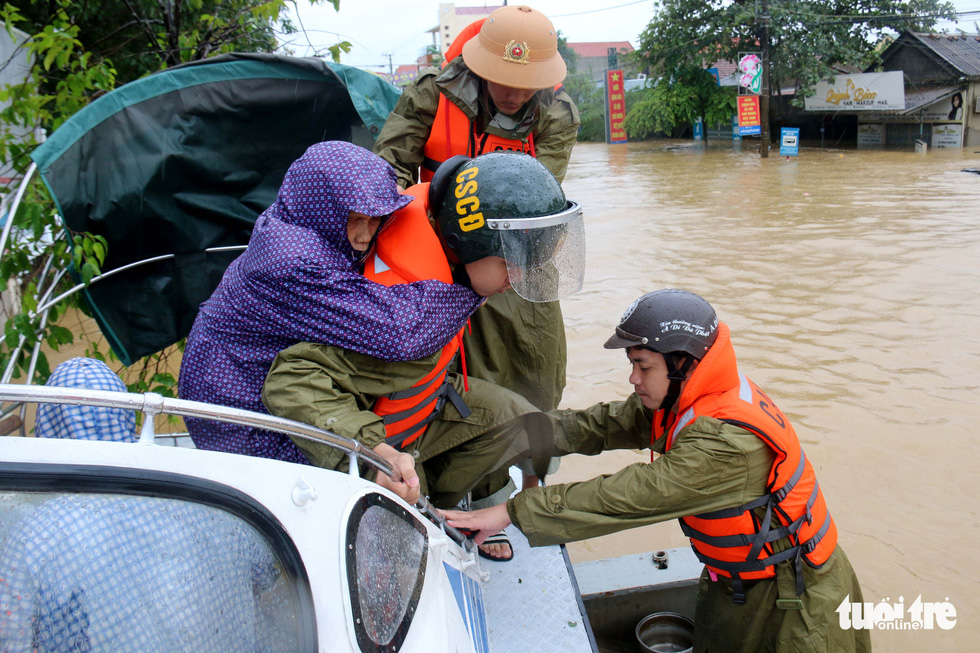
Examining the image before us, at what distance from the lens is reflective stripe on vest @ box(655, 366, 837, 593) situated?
2379 mm

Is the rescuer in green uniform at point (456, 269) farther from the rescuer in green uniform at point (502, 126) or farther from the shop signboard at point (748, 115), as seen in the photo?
the shop signboard at point (748, 115)

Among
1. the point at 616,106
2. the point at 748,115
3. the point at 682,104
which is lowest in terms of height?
the point at 748,115

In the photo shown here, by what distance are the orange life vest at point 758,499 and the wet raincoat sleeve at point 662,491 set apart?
0.05 meters

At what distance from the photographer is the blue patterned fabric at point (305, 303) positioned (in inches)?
77.9

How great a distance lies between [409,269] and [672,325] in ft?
3.01

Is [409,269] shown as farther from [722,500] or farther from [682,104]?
[682,104]

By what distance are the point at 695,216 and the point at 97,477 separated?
13723mm

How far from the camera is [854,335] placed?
7.25 m

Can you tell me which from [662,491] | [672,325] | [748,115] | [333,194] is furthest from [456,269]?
[748,115]

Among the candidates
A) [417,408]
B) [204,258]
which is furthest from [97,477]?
[204,258]

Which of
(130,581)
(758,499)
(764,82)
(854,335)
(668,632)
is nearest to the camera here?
(130,581)

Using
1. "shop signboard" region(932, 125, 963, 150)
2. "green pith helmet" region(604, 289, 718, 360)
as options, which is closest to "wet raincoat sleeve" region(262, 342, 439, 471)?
"green pith helmet" region(604, 289, 718, 360)

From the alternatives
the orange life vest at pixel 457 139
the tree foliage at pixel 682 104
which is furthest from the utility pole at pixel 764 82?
the orange life vest at pixel 457 139

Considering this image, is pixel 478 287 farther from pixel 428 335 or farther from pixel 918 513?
pixel 918 513
